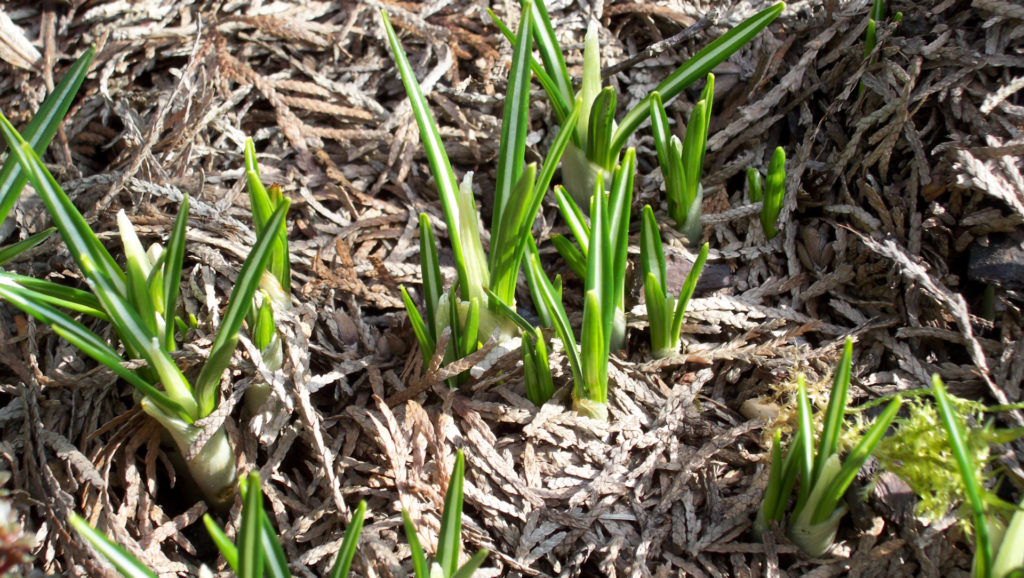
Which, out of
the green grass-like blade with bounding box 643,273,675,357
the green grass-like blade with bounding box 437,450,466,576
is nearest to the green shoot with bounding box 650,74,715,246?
the green grass-like blade with bounding box 643,273,675,357

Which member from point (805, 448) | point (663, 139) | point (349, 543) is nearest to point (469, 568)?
point (349, 543)

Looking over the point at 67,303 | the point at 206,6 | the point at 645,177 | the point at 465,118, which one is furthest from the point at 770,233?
the point at 206,6

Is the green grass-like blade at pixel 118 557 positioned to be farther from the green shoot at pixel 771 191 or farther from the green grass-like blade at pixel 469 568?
the green shoot at pixel 771 191

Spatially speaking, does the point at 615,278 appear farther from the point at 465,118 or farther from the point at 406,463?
the point at 465,118

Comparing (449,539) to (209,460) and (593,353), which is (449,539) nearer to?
(593,353)

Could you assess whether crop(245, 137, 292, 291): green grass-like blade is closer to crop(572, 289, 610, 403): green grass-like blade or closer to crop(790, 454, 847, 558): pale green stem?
crop(572, 289, 610, 403): green grass-like blade
